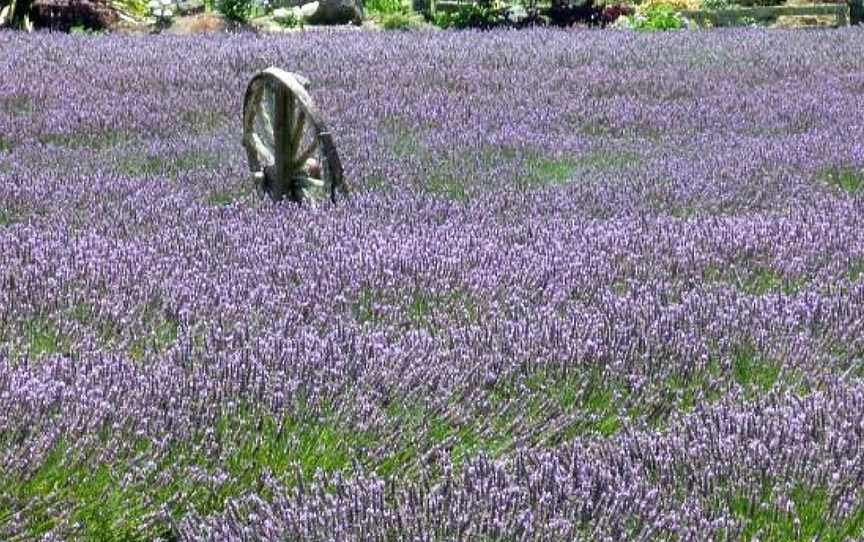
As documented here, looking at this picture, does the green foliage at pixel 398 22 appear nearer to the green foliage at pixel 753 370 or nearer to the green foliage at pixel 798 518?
the green foliage at pixel 753 370

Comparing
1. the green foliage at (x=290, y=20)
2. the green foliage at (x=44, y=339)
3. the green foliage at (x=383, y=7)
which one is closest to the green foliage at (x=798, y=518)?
the green foliage at (x=44, y=339)

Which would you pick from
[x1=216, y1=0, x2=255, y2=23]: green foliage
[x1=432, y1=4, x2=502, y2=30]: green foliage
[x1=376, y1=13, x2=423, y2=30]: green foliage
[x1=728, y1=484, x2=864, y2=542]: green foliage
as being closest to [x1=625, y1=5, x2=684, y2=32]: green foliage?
[x1=432, y1=4, x2=502, y2=30]: green foliage

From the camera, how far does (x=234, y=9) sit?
16.7 metres

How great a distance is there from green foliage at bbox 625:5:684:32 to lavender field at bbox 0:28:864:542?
9366mm

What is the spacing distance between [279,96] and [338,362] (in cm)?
269

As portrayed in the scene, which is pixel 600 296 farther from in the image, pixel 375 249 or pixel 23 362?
pixel 23 362

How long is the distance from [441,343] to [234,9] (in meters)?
13.8

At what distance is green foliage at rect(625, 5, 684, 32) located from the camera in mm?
16344

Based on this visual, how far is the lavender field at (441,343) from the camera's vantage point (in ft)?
8.33

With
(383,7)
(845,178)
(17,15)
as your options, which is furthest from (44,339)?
(383,7)

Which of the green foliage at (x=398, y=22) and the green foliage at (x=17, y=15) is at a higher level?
the green foliage at (x=17, y=15)

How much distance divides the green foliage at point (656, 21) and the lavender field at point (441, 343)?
937 cm

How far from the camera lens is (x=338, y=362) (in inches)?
123

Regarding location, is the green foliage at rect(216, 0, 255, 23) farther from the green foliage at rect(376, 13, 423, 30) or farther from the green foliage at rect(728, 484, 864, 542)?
the green foliage at rect(728, 484, 864, 542)
